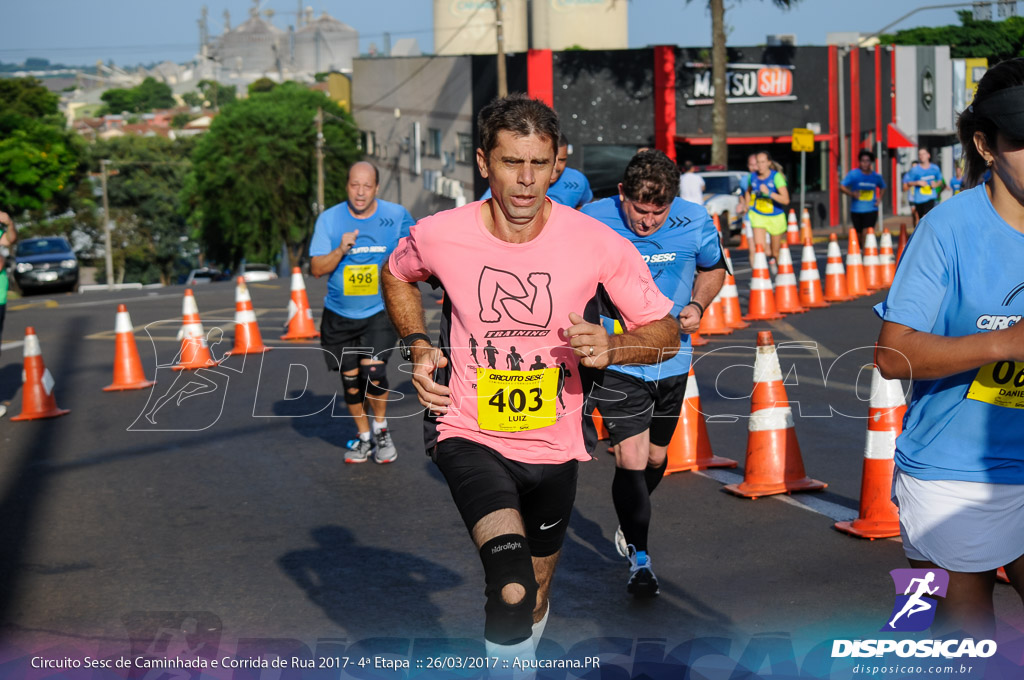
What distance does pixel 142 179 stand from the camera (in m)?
88.5

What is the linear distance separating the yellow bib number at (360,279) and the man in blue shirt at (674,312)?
2.68 meters

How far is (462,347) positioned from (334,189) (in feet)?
200

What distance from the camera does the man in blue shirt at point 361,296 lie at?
8.55 metres

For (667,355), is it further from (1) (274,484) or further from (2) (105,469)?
(2) (105,469)

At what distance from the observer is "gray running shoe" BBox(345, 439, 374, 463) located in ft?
29.0

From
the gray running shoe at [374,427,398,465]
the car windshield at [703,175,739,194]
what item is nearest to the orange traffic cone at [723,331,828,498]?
the gray running shoe at [374,427,398,465]

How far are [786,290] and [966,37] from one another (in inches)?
1965

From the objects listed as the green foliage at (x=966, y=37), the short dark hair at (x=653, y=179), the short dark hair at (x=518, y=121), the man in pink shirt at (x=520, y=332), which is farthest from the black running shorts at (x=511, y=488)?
the green foliage at (x=966, y=37)

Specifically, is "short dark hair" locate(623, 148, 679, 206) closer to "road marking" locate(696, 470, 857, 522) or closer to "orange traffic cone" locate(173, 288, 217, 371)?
"road marking" locate(696, 470, 857, 522)

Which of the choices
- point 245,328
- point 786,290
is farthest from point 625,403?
point 786,290

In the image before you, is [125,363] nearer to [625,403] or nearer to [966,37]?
[625,403]

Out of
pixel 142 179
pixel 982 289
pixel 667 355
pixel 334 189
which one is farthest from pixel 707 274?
pixel 142 179

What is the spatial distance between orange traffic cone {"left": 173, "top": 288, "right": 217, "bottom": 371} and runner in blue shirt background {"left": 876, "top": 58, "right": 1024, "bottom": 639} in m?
7.36

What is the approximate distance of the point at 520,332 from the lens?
4.02 m
